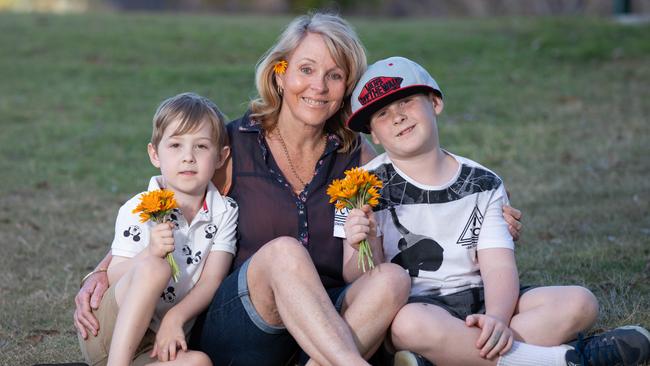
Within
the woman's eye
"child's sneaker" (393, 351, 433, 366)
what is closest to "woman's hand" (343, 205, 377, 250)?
"child's sneaker" (393, 351, 433, 366)

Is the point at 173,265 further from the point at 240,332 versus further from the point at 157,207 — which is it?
the point at 240,332

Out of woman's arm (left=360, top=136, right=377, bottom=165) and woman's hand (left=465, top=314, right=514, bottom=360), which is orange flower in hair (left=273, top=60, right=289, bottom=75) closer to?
woman's arm (left=360, top=136, right=377, bottom=165)

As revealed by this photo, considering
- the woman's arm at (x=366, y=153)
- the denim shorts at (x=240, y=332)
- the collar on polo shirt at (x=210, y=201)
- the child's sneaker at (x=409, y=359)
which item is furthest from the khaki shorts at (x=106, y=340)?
the woman's arm at (x=366, y=153)

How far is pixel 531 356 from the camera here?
11.2 feet

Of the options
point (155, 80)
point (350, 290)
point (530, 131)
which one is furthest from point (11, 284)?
point (155, 80)

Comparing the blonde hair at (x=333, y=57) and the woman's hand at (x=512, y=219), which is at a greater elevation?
the blonde hair at (x=333, y=57)

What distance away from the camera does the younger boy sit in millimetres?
3320

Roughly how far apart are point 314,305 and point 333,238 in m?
0.69

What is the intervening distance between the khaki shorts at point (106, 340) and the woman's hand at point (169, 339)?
0.35 ft

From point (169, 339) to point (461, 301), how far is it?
3.66 feet

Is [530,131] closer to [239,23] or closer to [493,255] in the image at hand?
[493,255]

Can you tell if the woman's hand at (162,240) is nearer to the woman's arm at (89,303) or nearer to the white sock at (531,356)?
the woman's arm at (89,303)

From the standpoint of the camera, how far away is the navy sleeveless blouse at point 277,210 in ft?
12.9

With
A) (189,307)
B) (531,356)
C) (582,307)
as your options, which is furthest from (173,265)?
(582,307)
